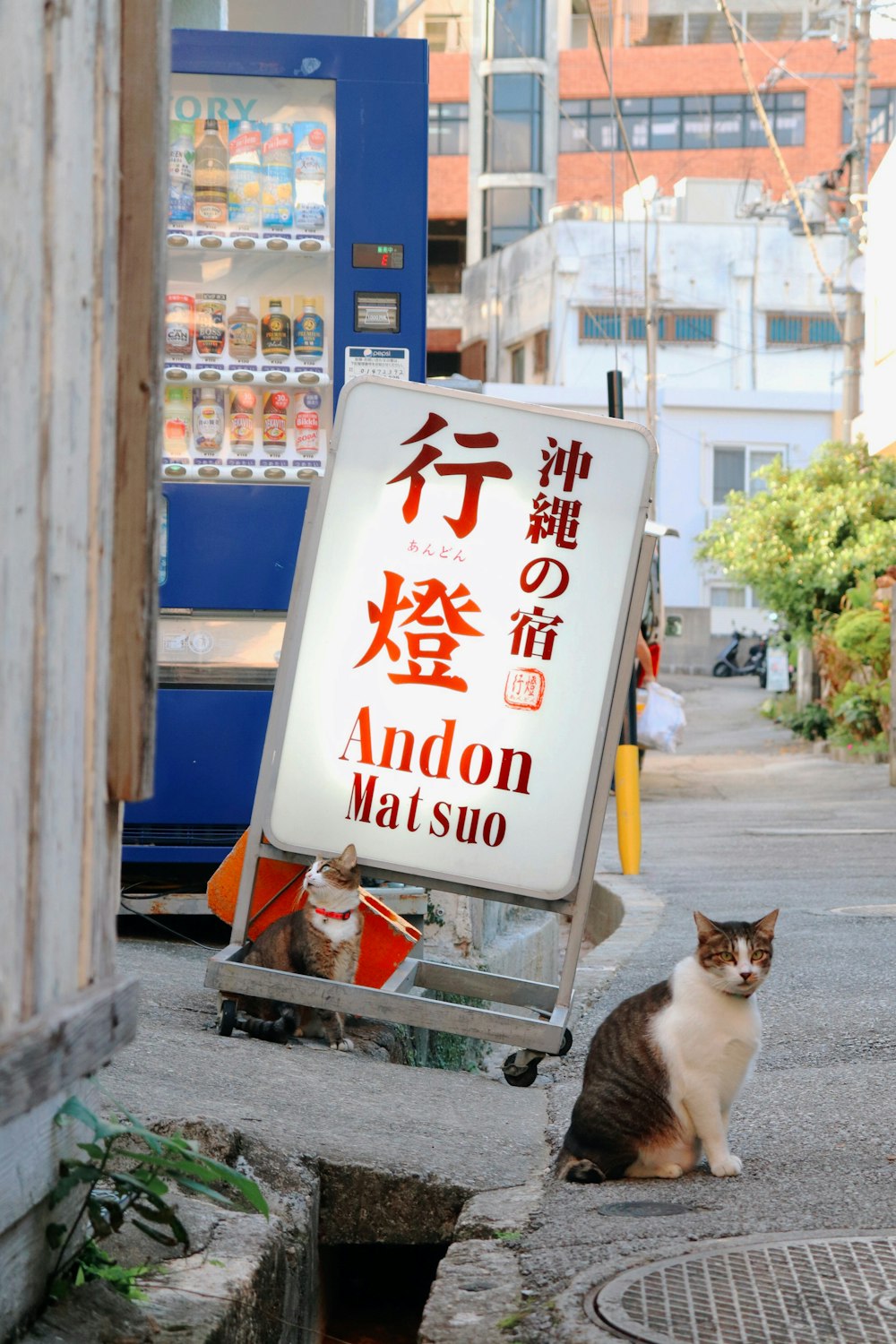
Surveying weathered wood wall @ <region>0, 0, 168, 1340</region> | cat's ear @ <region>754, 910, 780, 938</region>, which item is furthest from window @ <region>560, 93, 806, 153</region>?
weathered wood wall @ <region>0, 0, 168, 1340</region>

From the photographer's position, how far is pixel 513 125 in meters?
41.0

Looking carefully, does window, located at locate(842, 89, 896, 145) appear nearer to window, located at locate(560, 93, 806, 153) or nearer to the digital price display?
window, located at locate(560, 93, 806, 153)

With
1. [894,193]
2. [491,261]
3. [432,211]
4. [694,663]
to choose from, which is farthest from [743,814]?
[432,211]

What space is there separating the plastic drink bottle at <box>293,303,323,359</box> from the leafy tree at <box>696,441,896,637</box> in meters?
13.9

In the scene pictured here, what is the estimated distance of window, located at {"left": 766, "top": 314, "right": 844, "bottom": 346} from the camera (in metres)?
37.5

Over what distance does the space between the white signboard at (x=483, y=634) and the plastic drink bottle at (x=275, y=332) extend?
7.40 feet

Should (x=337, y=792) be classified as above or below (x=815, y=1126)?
above

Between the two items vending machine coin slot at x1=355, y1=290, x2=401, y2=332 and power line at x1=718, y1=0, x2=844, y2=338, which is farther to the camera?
power line at x1=718, y1=0, x2=844, y2=338

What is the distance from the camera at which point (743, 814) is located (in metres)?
13.7

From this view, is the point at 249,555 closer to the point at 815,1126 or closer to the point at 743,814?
the point at 815,1126

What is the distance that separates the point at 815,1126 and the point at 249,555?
333cm

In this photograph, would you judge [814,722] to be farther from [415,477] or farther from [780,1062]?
[415,477]

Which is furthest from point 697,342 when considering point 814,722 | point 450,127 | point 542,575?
point 542,575

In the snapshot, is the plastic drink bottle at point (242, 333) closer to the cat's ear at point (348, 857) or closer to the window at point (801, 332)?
the cat's ear at point (348, 857)
